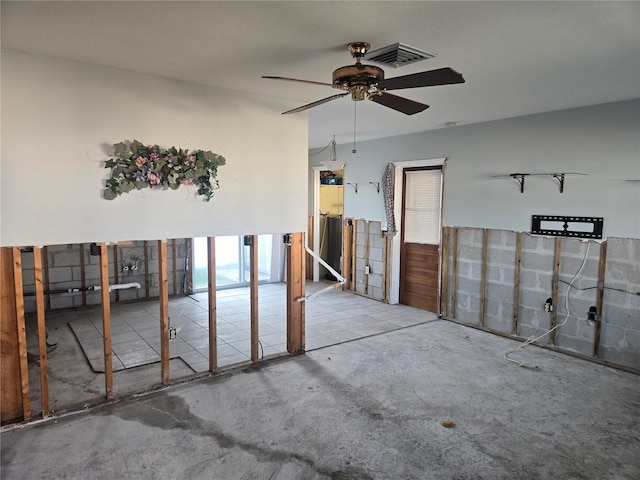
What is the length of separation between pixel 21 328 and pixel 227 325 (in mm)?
2717

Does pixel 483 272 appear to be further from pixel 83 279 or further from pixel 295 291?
pixel 83 279

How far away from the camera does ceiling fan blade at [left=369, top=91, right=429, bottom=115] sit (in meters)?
2.64

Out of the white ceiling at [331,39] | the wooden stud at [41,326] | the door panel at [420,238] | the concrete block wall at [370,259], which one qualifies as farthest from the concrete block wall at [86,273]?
the door panel at [420,238]

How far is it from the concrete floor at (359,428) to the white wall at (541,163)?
66.5 inches

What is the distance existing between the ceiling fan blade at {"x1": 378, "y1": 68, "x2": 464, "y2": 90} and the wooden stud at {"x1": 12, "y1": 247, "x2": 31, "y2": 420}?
2767 millimetres

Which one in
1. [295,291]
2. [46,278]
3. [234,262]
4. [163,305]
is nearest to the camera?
[163,305]

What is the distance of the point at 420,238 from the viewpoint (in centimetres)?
630

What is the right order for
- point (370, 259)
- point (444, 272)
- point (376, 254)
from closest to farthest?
1. point (444, 272)
2. point (376, 254)
3. point (370, 259)

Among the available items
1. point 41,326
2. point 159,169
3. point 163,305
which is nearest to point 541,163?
point 159,169

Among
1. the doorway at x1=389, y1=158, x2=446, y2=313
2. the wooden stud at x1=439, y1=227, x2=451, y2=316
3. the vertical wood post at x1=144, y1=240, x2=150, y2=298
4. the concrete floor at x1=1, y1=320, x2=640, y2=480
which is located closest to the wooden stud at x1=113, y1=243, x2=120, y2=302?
the vertical wood post at x1=144, y1=240, x2=150, y2=298

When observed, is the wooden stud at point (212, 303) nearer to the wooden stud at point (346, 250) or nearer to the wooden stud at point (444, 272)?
the wooden stud at point (444, 272)

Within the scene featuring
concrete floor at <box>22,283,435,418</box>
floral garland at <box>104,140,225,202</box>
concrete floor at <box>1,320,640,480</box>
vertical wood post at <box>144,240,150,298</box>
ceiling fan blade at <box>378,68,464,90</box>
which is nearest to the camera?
ceiling fan blade at <box>378,68,464,90</box>

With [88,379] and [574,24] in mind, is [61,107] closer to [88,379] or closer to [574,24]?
[88,379]

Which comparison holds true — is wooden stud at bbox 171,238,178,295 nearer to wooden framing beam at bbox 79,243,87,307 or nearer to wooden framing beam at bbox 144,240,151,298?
wooden framing beam at bbox 144,240,151,298
